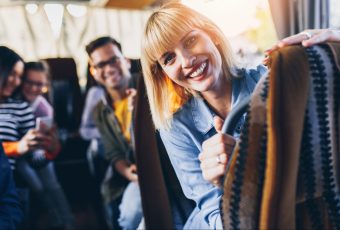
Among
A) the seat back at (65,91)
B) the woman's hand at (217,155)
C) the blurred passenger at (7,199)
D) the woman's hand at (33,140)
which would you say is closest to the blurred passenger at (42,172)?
the woman's hand at (33,140)

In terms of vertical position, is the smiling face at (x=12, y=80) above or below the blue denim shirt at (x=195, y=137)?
above

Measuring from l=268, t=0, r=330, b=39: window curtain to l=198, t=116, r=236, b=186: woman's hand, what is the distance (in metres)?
1.06

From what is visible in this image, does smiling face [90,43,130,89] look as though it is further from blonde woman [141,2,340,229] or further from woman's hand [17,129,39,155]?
blonde woman [141,2,340,229]

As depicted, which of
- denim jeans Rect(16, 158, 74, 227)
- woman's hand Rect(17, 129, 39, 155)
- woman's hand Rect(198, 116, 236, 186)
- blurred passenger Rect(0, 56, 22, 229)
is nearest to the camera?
woman's hand Rect(198, 116, 236, 186)

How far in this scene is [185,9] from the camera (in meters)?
0.86

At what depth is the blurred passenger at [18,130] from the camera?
159cm

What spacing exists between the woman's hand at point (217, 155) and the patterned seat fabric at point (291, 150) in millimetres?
76

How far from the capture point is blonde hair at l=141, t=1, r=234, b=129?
832mm

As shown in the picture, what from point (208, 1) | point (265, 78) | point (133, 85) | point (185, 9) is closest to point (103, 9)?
point (133, 85)

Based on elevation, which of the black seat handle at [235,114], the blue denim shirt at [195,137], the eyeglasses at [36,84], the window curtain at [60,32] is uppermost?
the window curtain at [60,32]

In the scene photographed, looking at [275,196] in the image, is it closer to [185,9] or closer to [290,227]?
[290,227]

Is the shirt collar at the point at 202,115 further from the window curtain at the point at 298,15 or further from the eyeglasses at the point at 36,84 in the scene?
the eyeglasses at the point at 36,84

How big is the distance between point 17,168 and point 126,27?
3.38 m

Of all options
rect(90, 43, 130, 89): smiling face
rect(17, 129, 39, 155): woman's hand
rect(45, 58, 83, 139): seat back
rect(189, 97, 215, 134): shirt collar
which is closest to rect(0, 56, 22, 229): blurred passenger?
rect(17, 129, 39, 155): woman's hand
